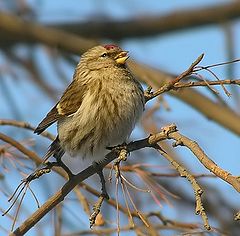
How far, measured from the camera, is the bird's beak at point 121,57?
137 inches

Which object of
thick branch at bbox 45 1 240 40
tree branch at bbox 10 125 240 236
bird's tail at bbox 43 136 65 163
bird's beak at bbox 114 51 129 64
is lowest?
tree branch at bbox 10 125 240 236

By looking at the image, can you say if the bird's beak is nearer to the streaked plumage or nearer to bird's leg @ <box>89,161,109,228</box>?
the streaked plumage

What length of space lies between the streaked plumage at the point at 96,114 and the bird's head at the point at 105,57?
6 cm

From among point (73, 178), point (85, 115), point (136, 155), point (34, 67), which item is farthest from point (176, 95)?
point (34, 67)

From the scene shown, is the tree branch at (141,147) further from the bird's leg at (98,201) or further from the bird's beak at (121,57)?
the bird's beak at (121,57)

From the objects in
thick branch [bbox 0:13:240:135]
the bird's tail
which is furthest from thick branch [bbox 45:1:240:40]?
the bird's tail

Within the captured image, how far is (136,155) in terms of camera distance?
16.1ft

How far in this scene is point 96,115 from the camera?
3.14 meters

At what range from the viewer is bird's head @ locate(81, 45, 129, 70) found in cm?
350

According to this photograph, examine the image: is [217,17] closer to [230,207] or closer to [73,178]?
[230,207]

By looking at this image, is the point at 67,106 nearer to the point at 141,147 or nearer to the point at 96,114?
the point at 96,114

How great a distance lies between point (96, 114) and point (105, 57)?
1.69 ft

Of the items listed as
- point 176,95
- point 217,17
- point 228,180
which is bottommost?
point 228,180

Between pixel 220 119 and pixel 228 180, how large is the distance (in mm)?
1915
